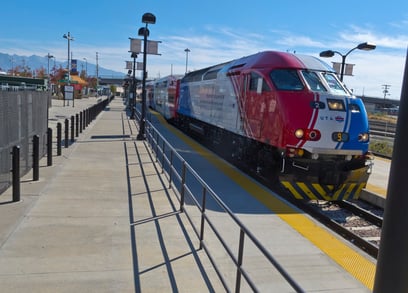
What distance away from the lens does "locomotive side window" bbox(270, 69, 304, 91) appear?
30.5 ft

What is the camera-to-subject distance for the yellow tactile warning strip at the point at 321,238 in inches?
199

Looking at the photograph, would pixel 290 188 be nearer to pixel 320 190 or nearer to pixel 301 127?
pixel 320 190

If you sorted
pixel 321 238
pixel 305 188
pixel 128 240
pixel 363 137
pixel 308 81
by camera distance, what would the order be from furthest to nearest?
pixel 308 81 → pixel 363 137 → pixel 305 188 → pixel 321 238 → pixel 128 240

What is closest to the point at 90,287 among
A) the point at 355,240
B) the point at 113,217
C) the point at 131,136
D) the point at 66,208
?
the point at 113,217

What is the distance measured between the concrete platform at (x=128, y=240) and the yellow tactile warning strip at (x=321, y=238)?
0.04 meters

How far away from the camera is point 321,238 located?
20.2 feet

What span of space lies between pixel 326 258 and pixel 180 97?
19289 mm

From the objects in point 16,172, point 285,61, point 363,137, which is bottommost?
point 16,172

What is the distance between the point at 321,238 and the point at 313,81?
4.49 metres

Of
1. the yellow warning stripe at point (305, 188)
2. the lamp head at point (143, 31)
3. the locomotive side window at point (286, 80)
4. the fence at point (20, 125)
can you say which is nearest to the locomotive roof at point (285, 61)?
the locomotive side window at point (286, 80)

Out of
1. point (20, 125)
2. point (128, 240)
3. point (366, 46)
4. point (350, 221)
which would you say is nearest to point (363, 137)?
point (350, 221)

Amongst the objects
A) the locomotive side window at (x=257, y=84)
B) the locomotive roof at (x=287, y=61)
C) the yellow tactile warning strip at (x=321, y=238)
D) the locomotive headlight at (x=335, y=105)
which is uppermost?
the locomotive roof at (x=287, y=61)

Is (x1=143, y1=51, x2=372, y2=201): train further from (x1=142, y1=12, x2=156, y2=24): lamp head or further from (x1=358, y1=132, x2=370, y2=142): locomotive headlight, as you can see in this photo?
(x1=142, y1=12, x2=156, y2=24): lamp head

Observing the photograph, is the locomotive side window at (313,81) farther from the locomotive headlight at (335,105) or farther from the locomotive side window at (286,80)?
the locomotive headlight at (335,105)
